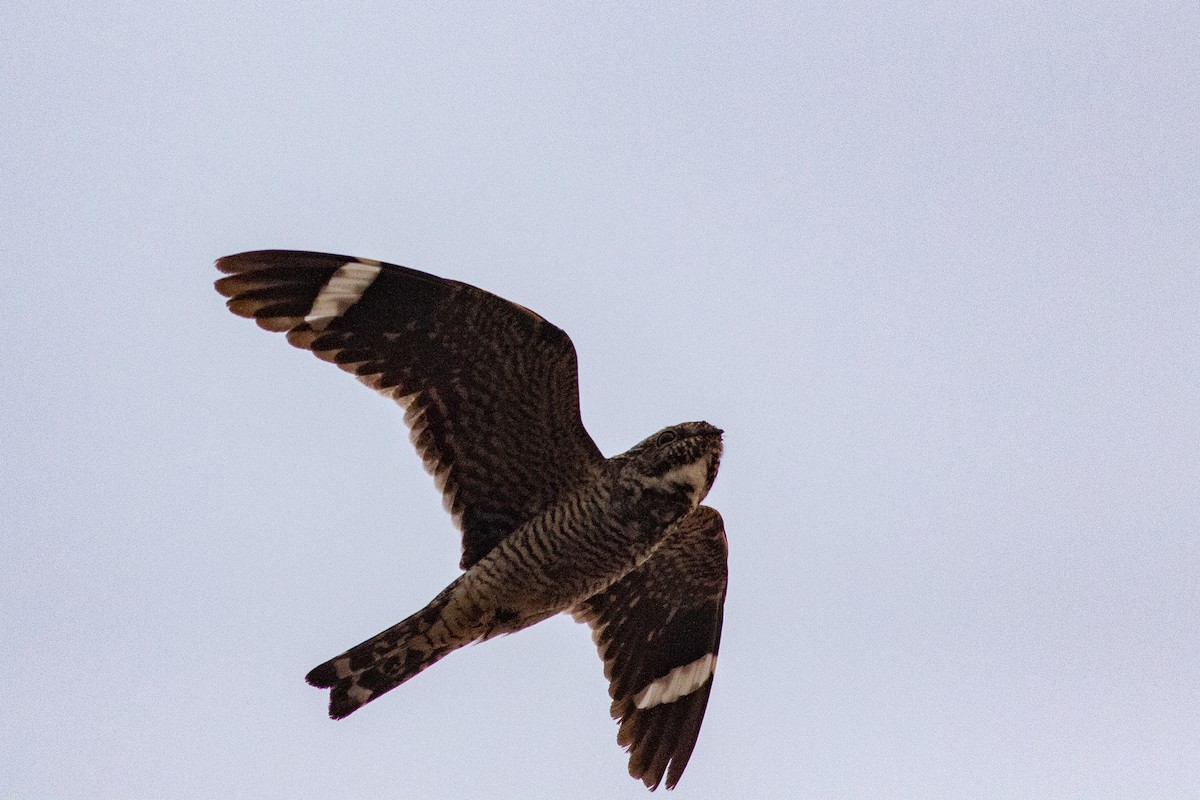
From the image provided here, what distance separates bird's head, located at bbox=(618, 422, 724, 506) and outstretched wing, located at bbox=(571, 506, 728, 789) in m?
0.81

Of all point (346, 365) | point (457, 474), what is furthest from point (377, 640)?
point (346, 365)

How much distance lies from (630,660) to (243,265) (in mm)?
2971

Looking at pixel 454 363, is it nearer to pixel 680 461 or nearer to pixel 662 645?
pixel 680 461

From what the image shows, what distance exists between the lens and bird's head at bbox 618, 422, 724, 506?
657 cm

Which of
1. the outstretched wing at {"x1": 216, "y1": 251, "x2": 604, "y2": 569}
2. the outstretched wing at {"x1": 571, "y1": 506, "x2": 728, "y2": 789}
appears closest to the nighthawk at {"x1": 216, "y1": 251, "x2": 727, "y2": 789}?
the outstretched wing at {"x1": 216, "y1": 251, "x2": 604, "y2": 569}

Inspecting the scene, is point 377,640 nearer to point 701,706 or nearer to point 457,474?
point 457,474

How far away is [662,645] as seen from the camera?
754 centimetres

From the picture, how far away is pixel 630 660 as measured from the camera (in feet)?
24.6

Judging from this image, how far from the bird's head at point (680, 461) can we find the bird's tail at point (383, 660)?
114cm

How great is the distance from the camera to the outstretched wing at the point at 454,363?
658 centimetres

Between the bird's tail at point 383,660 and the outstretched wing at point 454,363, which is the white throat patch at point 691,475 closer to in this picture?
the outstretched wing at point 454,363

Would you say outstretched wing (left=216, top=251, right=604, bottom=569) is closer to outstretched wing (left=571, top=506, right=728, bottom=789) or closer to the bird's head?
the bird's head

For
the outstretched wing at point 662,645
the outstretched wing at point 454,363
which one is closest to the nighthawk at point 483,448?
the outstretched wing at point 454,363

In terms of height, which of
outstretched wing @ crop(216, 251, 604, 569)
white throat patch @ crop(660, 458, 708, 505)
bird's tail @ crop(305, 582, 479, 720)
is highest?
outstretched wing @ crop(216, 251, 604, 569)
